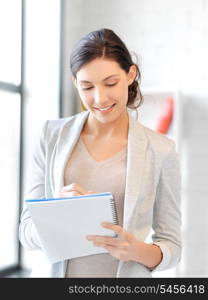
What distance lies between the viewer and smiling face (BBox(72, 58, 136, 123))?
3.12 ft

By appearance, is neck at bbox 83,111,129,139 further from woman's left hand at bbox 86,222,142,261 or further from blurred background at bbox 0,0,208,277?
blurred background at bbox 0,0,208,277

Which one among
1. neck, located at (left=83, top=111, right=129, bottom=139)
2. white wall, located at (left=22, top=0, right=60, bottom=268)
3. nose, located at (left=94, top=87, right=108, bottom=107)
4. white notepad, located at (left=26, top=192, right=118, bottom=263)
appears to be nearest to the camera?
white notepad, located at (left=26, top=192, right=118, bottom=263)

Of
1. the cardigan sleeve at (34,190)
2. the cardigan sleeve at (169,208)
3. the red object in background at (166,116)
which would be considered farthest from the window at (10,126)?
the cardigan sleeve at (169,208)

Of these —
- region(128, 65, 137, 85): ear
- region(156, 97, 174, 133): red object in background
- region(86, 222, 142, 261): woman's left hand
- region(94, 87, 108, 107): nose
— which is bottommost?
region(86, 222, 142, 261): woman's left hand

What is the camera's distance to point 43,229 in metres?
0.90

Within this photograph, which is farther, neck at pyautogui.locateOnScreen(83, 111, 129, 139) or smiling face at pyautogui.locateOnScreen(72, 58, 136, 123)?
neck at pyautogui.locateOnScreen(83, 111, 129, 139)

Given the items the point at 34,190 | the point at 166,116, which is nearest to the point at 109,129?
the point at 34,190

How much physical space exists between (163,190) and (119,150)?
0.13 metres

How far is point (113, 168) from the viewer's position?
38.9 inches

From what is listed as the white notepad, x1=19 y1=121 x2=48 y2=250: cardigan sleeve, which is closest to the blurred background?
x1=19 y1=121 x2=48 y2=250: cardigan sleeve

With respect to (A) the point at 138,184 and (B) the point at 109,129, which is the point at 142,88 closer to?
(B) the point at 109,129

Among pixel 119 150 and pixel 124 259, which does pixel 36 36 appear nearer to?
pixel 119 150

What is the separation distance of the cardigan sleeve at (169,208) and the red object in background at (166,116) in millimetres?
1515

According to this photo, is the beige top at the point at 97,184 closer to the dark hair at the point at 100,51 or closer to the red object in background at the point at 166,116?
the dark hair at the point at 100,51
